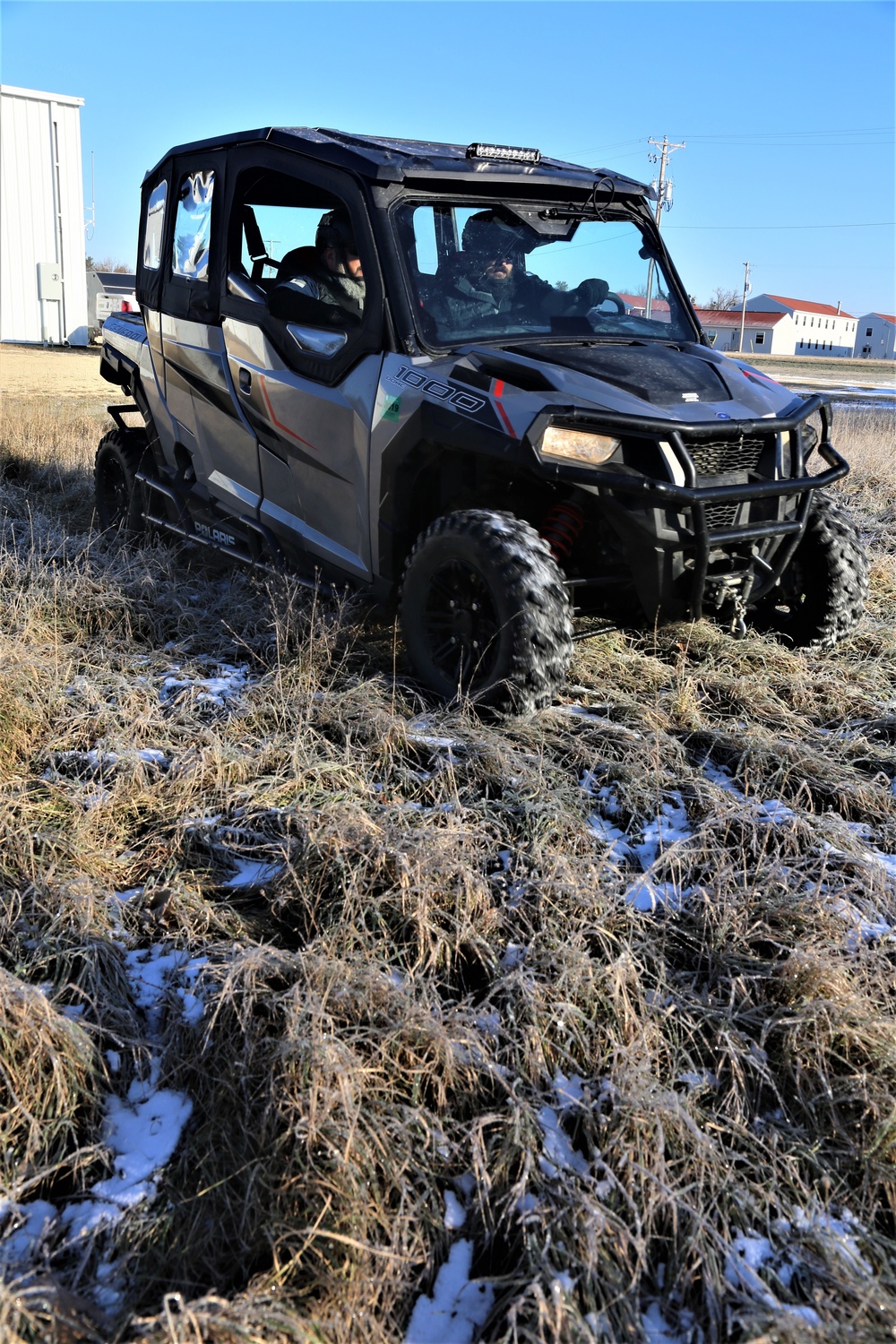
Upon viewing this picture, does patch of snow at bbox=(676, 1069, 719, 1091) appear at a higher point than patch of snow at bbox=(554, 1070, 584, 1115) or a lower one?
higher

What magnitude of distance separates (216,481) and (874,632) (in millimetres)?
3398

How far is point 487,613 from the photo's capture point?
3979mm

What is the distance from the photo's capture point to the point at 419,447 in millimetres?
4148

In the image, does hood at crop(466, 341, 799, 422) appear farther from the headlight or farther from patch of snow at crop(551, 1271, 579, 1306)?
patch of snow at crop(551, 1271, 579, 1306)

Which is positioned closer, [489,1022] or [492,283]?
[489,1022]

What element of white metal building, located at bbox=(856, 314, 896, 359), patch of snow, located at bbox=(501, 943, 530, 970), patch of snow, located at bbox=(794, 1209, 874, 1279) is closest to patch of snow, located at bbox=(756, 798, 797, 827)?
patch of snow, located at bbox=(501, 943, 530, 970)

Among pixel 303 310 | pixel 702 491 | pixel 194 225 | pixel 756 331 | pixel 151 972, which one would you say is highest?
pixel 756 331

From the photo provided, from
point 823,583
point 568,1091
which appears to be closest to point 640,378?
point 823,583

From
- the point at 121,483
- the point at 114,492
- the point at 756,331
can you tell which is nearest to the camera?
the point at 121,483

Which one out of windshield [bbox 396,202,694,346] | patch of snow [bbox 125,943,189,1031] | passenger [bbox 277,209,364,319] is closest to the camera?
patch of snow [bbox 125,943,189,1031]

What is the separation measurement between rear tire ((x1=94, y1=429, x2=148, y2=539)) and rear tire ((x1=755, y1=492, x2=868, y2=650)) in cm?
376

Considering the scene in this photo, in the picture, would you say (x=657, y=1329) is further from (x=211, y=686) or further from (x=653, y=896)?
(x=211, y=686)

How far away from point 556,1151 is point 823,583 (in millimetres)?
3231

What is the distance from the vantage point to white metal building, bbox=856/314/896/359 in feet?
407
